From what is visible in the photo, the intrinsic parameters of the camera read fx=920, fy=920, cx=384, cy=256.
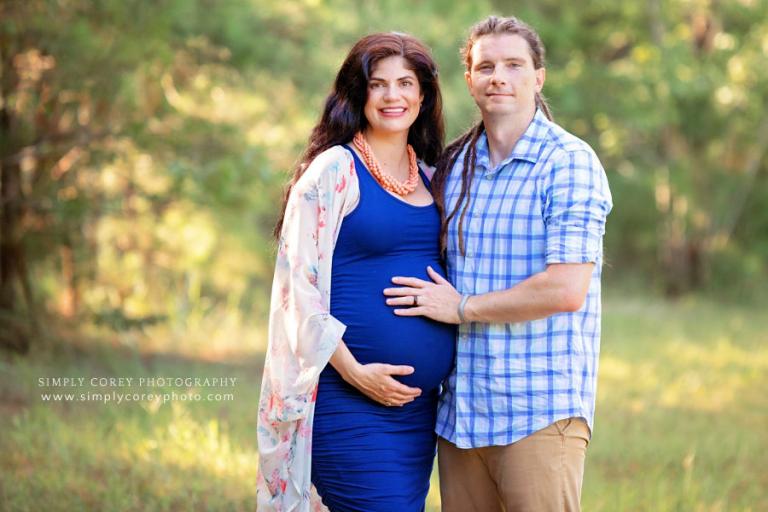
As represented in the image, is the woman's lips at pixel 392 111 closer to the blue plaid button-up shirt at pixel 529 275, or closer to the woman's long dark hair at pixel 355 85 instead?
the woman's long dark hair at pixel 355 85

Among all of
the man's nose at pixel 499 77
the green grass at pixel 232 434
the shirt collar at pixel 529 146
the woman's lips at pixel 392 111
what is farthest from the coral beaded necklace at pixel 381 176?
the green grass at pixel 232 434

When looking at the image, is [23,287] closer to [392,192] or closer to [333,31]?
[333,31]

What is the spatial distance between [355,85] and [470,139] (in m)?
0.43

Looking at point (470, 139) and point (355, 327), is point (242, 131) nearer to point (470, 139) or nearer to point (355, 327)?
point (470, 139)

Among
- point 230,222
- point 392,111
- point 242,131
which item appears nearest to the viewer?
point 392,111

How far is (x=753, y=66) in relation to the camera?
10.7 m

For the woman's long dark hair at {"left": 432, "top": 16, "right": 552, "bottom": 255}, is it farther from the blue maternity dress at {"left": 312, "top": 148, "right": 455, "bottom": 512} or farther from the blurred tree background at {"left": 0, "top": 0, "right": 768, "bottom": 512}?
the blurred tree background at {"left": 0, "top": 0, "right": 768, "bottom": 512}

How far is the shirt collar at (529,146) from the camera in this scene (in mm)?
2830

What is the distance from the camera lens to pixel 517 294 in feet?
8.96

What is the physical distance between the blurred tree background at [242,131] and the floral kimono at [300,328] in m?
1.01

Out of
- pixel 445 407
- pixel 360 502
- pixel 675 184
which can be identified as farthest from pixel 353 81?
pixel 675 184

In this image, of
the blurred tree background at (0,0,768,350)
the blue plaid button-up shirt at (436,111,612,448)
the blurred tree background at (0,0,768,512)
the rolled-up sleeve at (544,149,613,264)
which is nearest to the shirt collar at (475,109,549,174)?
the blue plaid button-up shirt at (436,111,612,448)

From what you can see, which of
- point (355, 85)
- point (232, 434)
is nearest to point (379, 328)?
point (355, 85)

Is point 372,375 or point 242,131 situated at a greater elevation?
point 242,131
